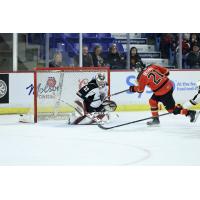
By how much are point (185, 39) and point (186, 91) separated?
0.47 meters

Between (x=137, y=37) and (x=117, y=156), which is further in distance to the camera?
(x=137, y=37)

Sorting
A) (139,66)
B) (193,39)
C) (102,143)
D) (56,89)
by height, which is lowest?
(102,143)

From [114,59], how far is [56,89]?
554 mm

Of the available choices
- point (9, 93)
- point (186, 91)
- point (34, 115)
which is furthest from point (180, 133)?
point (9, 93)

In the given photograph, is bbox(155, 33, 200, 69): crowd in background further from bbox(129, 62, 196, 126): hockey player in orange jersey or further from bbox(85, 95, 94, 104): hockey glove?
bbox(85, 95, 94, 104): hockey glove

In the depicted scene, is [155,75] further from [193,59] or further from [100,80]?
[193,59]

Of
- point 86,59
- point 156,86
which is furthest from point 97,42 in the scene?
point 156,86

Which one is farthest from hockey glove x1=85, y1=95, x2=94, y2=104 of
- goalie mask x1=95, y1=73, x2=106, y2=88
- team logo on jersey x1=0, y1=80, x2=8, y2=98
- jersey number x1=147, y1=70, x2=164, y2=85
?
team logo on jersey x1=0, y1=80, x2=8, y2=98

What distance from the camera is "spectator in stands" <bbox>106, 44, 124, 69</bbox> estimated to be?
456cm

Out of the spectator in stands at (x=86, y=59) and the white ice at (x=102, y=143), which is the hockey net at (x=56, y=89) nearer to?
the spectator in stands at (x=86, y=59)

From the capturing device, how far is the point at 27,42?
429cm

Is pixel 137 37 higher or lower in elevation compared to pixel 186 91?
higher

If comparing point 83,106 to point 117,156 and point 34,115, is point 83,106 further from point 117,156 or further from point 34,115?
point 117,156

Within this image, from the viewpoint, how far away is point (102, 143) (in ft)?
11.4
